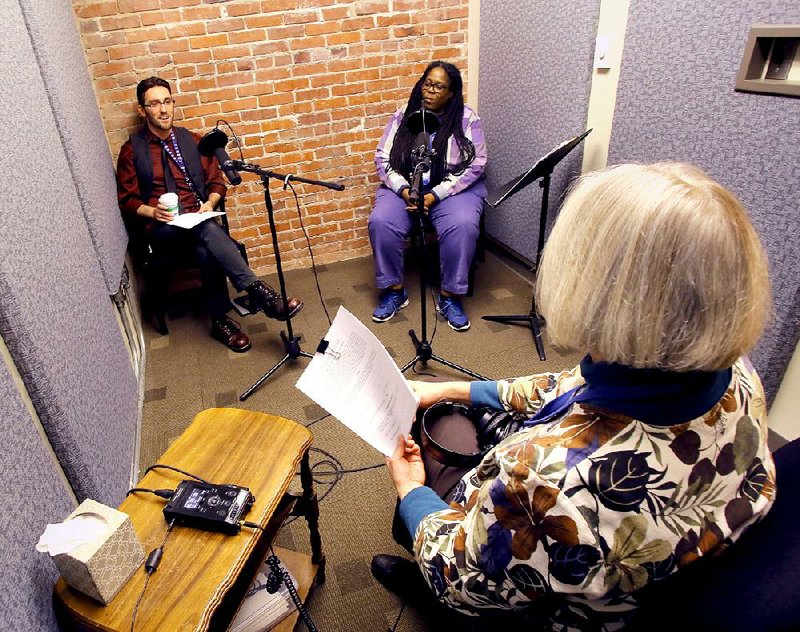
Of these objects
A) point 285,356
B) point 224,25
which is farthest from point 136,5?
point 285,356

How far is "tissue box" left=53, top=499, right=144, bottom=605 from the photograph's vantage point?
695 mm

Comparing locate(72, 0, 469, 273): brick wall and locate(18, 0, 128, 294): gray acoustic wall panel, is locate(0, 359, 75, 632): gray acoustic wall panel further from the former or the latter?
locate(72, 0, 469, 273): brick wall

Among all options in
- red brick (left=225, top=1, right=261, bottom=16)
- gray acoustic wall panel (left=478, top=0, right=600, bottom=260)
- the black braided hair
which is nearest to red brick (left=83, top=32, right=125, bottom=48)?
red brick (left=225, top=1, right=261, bottom=16)

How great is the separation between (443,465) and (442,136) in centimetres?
191

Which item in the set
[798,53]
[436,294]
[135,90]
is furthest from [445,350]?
[135,90]

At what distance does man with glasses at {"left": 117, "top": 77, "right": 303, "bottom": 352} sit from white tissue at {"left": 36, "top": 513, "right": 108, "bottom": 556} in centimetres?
149

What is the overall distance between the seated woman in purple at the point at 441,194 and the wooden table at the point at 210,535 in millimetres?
1453

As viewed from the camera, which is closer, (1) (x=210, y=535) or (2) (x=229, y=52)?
(1) (x=210, y=535)

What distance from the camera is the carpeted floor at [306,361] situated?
131 cm

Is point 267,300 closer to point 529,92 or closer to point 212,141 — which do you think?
point 212,141

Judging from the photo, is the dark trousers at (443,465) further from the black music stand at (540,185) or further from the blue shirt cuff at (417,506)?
the black music stand at (540,185)

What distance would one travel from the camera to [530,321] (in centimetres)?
238

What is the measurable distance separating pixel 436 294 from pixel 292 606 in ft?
5.77

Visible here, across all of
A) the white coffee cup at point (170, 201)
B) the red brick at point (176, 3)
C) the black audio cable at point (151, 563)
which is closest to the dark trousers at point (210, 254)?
the white coffee cup at point (170, 201)
